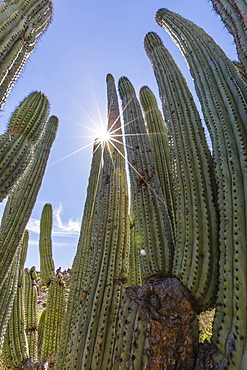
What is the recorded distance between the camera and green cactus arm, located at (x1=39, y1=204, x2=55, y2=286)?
697 centimetres

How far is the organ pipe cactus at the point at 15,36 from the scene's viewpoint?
2672 millimetres

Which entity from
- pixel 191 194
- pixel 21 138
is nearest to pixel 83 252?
pixel 21 138

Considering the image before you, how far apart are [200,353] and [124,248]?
1.72m

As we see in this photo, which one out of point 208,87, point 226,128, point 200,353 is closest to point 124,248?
point 200,353

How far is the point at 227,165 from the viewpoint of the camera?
2.39 metres

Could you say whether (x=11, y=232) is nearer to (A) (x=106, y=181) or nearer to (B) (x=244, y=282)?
(A) (x=106, y=181)

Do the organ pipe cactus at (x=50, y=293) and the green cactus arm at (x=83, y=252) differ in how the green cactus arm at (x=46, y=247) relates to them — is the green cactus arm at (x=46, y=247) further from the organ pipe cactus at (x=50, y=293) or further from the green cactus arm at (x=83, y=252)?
the green cactus arm at (x=83, y=252)

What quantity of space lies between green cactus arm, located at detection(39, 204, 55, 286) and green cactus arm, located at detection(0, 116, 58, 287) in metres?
2.68

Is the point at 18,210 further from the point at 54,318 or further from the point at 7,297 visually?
the point at 54,318

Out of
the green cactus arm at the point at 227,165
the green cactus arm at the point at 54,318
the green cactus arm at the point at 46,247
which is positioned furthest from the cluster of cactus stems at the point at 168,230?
the green cactus arm at the point at 46,247

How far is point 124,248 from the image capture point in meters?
3.46

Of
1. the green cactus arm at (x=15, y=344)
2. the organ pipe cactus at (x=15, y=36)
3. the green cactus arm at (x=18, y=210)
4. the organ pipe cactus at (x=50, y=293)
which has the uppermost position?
the organ pipe cactus at (x=15, y=36)

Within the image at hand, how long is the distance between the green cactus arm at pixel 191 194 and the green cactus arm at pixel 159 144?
0.63 metres

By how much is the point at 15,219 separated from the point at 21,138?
1.65m
